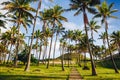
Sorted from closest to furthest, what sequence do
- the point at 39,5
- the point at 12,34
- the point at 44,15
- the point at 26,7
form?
the point at 39,5
the point at 26,7
the point at 44,15
the point at 12,34

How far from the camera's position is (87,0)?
109 ft

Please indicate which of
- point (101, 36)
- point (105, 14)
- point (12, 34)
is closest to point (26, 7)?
point (105, 14)

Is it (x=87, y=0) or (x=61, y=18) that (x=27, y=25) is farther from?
(x=87, y=0)

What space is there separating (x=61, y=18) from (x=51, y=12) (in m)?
2.91

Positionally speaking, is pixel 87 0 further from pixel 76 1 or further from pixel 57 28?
pixel 57 28

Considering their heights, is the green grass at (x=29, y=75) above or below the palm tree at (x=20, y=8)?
below

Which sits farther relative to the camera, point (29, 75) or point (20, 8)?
point (20, 8)

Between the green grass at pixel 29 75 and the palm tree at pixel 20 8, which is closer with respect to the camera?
the green grass at pixel 29 75

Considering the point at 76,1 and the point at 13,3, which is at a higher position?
the point at 13,3

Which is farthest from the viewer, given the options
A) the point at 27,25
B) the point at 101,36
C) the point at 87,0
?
the point at 101,36

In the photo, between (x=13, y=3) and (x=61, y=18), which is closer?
(x=13, y=3)

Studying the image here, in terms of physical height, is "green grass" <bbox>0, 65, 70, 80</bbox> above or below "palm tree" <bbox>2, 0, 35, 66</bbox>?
below

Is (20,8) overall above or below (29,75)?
above

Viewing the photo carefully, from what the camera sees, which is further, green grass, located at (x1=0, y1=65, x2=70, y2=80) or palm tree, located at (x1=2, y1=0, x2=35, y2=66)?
palm tree, located at (x1=2, y1=0, x2=35, y2=66)
